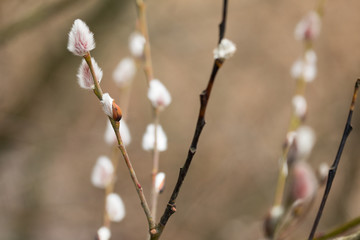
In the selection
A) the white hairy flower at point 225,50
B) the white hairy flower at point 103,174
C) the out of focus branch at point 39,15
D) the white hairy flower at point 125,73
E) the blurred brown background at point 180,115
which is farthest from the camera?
the blurred brown background at point 180,115

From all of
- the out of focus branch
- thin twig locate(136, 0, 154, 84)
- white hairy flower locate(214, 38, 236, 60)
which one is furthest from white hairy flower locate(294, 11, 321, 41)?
the out of focus branch

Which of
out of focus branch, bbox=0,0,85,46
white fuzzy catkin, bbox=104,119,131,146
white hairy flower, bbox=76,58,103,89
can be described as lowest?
white hairy flower, bbox=76,58,103,89

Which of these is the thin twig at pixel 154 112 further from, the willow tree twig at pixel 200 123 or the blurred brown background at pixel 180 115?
the blurred brown background at pixel 180 115

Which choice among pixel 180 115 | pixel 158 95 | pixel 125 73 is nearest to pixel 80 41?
pixel 158 95

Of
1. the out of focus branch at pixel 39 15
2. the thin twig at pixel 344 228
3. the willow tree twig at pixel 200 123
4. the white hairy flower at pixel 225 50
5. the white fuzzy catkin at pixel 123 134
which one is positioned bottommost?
the thin twig at pixel 344 228

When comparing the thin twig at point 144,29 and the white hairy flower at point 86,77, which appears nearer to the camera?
the white hairy flower at point 86,77

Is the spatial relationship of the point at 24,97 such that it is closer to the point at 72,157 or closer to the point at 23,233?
the point at 23,233

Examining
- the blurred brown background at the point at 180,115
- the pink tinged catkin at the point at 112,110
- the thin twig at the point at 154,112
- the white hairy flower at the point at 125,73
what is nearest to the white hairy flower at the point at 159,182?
the thin twig at the point at 154,112

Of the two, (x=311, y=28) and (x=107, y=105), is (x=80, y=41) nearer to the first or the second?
(x=107, y=105)

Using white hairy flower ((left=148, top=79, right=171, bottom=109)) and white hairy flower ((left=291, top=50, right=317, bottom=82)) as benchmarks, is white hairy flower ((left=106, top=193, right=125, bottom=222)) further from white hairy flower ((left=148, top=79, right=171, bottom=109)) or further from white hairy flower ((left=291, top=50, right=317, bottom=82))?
white hairy flower ((left=291, top=50, right=317, bottom=82))
